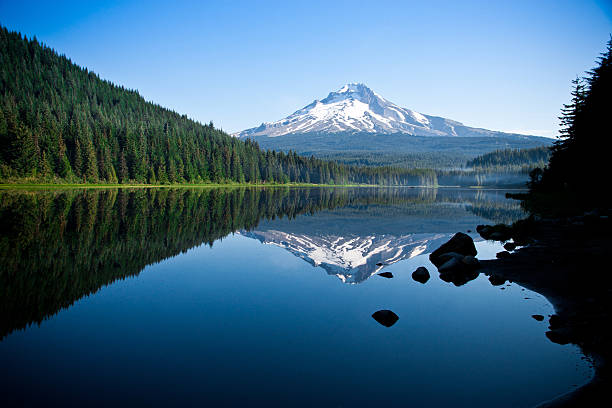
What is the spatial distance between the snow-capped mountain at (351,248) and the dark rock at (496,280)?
4.78 metres

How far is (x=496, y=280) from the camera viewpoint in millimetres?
13648

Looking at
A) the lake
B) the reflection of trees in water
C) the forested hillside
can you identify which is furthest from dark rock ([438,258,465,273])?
the forested hillside

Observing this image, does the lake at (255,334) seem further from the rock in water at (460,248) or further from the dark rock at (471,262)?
the dark rock at (471,262)

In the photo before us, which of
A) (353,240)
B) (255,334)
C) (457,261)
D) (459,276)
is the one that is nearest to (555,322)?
(459,276)

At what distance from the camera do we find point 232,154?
139 metres

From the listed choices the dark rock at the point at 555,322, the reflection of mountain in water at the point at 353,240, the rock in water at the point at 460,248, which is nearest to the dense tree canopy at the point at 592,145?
the reflection of mountain in water at the point at 353,240

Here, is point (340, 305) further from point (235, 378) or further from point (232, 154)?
point (232, 154)

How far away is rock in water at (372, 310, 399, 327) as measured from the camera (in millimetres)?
9797

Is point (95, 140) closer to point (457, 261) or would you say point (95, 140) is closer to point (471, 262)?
point (457, 261)

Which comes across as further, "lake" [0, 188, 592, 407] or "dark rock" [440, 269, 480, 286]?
"dark rock" [440, 269, 480, 286]

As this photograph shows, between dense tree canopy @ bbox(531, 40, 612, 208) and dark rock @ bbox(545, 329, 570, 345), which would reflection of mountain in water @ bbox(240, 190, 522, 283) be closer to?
dark rock @ bbox(545, 329, 570, 345)

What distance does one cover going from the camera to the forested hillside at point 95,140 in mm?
78938

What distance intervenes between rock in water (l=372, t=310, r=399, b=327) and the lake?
0.54 feet

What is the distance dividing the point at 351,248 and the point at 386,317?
11811mm
